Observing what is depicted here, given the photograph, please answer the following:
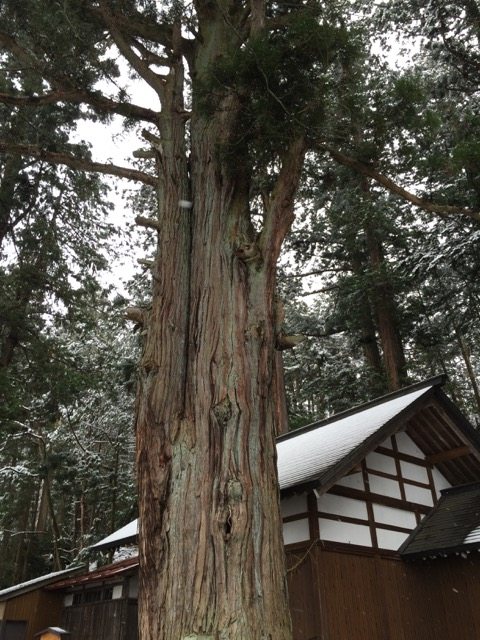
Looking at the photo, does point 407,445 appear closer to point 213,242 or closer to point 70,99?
point 213,242

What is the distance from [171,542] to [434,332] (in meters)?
13.2

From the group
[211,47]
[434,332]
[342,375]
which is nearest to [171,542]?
[211,47]

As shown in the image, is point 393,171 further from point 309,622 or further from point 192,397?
point 309,622

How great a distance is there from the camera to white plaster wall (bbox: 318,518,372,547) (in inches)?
260

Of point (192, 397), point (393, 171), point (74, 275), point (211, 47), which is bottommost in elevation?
point (192, 397)

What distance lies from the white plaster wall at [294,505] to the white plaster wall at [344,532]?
264 millimetres

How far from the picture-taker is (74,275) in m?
10.9

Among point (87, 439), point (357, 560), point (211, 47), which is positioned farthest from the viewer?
point (87, 439)

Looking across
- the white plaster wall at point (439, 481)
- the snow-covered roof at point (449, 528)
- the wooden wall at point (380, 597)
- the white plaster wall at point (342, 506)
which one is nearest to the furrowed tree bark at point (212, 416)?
the wooden wall at point (380, 597)

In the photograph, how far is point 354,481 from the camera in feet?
24.0

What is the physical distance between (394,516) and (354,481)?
0.95 m

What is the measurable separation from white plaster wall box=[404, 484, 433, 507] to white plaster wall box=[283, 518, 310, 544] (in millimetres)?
2166

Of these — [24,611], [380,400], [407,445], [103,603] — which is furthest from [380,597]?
[24,611]

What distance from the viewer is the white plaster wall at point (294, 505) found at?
6723mm
